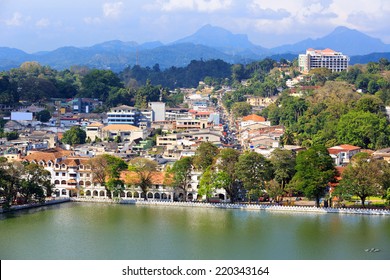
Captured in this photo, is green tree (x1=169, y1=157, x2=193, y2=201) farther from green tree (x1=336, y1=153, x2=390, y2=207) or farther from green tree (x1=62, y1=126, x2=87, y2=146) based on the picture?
green tree (x1=62, y1=126, x2=87, y2=146)

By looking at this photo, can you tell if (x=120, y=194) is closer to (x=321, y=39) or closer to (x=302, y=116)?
(x=302, y=116)

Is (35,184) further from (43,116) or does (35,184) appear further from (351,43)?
(351,43)

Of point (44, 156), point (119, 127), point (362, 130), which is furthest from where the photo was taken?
point (119, 127)

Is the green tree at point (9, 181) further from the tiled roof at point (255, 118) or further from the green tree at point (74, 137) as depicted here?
the tiled roof at point (255, 118)

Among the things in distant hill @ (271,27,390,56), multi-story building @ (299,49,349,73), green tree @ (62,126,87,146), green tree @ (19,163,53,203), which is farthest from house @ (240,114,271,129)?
distant hill @ (271,27,390,56)

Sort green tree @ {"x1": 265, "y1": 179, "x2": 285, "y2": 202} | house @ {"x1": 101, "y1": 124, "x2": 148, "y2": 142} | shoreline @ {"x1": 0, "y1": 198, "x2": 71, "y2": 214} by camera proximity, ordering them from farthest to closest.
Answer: house @ {"x1": 101, "y1": 124, "x2": 148, "y2": 142}
green tree @ {"x1": 265, "y1": 179, "x2": 285, "y2": 202}
shoreline @ {"x1": 0, "y1": 198, "x2": 71, "y2": 214}

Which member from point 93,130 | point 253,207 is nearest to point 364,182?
point 253,207

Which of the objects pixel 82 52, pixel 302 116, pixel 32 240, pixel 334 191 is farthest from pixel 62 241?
pixel 82 52
